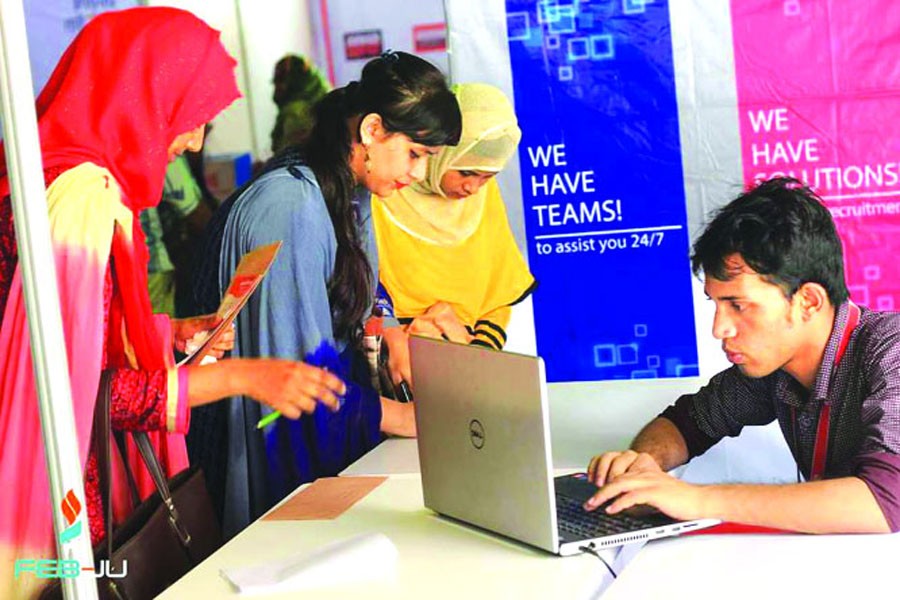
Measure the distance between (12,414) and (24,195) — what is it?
2.18 ft

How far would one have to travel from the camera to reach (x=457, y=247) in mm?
3402

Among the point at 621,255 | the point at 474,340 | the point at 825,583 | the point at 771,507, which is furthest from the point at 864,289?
the point at 825,583

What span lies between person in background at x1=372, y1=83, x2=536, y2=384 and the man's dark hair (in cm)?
102

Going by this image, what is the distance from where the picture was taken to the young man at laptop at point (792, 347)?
207cm

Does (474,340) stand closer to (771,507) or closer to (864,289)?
(864,289)

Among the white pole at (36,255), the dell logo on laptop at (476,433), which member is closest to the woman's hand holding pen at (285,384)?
the dell logo on laptop at (476,433)

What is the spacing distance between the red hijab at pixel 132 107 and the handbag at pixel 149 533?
8.7 inches

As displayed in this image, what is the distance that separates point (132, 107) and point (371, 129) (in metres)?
0.81

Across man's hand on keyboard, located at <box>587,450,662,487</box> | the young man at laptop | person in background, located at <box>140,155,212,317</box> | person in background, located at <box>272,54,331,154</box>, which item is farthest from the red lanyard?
person in background, located at <box>140,155,212,317</box>

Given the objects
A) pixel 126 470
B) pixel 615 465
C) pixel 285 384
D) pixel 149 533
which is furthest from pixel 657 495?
pixel 126 470

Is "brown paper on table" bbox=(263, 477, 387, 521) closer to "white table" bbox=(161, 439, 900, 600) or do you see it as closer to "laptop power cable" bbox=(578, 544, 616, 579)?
"white table" bbox=(161, 439, 900, 600)

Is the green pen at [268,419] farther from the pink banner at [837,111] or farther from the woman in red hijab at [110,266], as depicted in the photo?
the pink banner at [837,111]

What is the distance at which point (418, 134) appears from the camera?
10.2 feet

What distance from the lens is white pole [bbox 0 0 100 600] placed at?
5.57 feet
